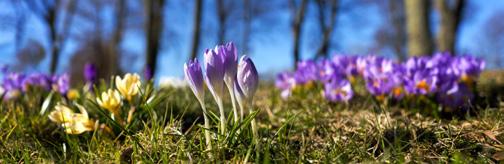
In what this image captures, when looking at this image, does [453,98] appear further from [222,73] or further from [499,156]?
[222,73]

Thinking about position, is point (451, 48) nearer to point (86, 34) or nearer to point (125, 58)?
point (86, 34)

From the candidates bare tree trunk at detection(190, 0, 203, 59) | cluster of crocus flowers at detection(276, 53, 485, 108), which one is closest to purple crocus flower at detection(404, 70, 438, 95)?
cluster of crocus flowers at detection(276, 53, 485, 108)

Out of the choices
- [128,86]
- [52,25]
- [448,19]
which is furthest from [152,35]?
[128,86]

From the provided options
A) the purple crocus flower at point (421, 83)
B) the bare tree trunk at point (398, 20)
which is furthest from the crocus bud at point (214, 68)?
the bare tree trunk at point (398, 20)

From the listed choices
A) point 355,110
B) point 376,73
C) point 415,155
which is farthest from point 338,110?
point 415,155

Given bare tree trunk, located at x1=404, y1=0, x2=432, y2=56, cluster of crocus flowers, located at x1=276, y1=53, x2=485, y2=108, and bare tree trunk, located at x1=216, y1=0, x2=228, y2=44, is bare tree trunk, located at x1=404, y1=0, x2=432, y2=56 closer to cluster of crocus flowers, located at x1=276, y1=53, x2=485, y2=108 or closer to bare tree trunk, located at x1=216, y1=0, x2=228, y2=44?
cluster of crocus flowers, located at x1=276, y1=53, x2=485, y2=108

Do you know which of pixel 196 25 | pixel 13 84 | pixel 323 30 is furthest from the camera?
pixel 323 30

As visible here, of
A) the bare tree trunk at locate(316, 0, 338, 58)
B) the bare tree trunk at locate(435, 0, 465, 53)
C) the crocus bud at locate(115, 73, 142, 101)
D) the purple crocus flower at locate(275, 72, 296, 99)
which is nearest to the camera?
the crocus bud at locate(115, 73, 142, 101)
